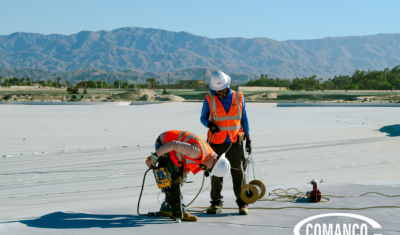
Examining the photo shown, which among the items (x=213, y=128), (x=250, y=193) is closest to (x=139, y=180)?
(x=213, y=128)

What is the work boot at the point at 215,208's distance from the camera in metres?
4.63

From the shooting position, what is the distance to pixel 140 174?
24.7 feet

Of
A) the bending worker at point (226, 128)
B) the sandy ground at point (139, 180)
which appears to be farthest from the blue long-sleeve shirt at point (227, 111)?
the sandy ground at point (139, 180)

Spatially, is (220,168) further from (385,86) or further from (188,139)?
(385,86)

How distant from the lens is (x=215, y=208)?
4637mm

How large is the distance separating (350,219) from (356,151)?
6.09 meters

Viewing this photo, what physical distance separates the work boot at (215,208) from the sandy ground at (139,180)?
99 millimetres

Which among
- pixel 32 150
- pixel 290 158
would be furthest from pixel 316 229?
pixel 32 150

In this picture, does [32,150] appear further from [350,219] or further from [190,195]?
[350,219]

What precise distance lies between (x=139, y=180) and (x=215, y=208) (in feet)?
8.62

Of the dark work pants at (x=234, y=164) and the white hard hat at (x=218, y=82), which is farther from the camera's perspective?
the dark work pants at (x=234, y=164)

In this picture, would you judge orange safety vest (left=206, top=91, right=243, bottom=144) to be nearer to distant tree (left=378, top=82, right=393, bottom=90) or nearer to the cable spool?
the cable spool

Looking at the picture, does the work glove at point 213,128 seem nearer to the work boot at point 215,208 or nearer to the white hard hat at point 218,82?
the white hard hat at point 218,82

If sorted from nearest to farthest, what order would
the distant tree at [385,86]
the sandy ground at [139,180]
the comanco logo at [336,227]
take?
1. the comanco logo at [336,227]
2. the sandy ground at [139,180]
3. the distant tree at [385,86]
